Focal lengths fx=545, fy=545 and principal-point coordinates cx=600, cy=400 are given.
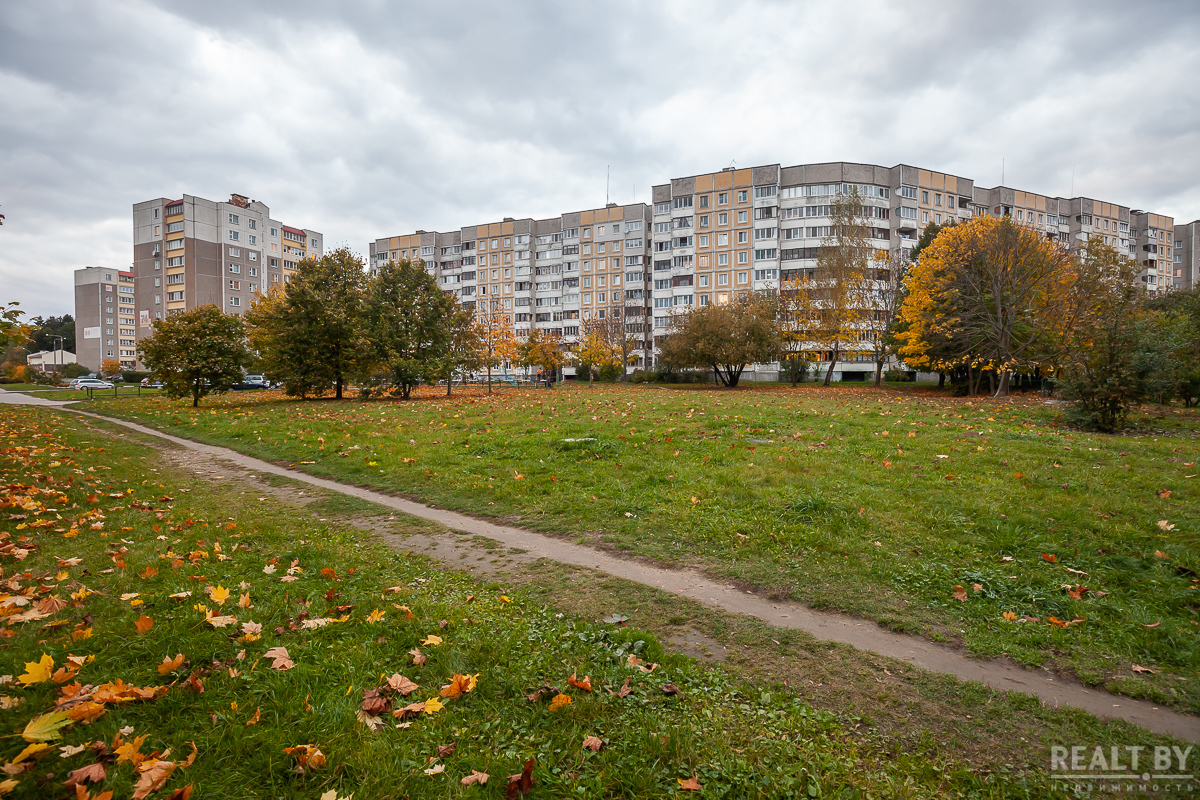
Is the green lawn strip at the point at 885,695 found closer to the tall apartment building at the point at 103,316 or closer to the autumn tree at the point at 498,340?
the autumn tree at the point at 498,340

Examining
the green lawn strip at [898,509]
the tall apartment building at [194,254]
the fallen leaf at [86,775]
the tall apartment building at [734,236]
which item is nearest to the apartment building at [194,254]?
the tall apartment building at [194,254]

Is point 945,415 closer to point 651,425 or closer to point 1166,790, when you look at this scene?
point 651,425

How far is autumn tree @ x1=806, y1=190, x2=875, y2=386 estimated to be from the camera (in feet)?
147

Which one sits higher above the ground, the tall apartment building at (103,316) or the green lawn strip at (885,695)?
the tall apartment building at (103,316)

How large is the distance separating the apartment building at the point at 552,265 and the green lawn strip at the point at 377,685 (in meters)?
77.9

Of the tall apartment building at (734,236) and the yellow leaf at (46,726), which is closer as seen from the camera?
the yellow leaf at (46,726)

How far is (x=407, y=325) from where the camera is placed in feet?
110

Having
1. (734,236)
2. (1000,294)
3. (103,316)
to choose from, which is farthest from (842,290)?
(103,316)

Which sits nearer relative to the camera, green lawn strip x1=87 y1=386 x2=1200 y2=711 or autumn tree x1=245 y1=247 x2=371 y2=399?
green lawn strip x1=87 y1=386 x2=1200 y2=711

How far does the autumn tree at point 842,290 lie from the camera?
4481 cm

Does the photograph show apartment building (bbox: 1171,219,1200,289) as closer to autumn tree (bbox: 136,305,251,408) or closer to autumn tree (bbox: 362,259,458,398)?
autumn tree (bbox: 362,259,458,398)

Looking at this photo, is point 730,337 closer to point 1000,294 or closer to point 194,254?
point 1000,294

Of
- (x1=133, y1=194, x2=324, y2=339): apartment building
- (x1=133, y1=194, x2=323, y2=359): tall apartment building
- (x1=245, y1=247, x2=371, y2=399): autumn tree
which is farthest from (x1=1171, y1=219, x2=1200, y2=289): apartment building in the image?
(x1=133, y1=194, x2=324, y2=339): apartment building

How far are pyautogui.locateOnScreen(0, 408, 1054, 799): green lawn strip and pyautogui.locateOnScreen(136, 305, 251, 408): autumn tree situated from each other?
2620 cm
